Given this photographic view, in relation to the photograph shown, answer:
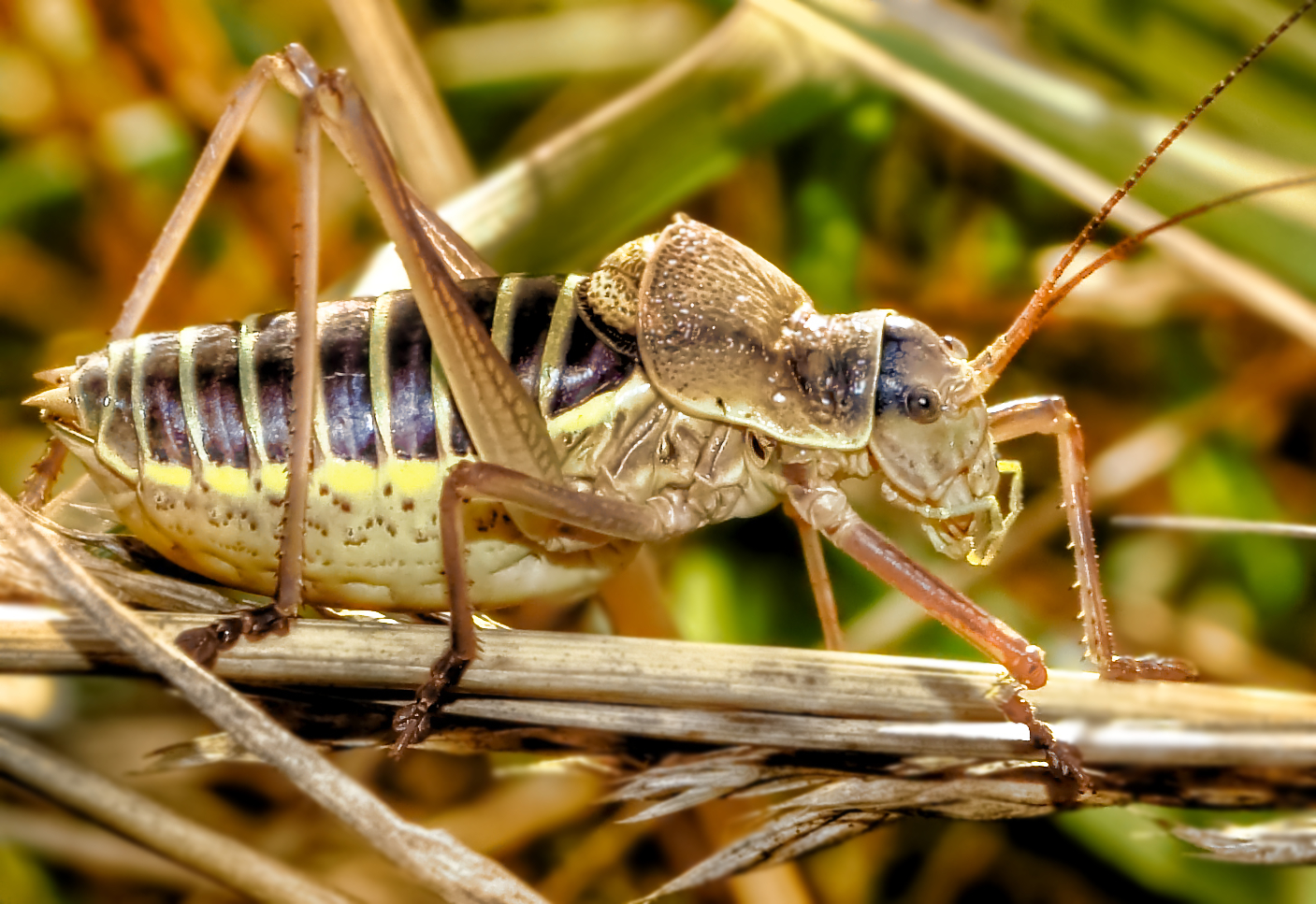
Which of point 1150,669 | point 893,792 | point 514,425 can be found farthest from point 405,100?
point 1150,669

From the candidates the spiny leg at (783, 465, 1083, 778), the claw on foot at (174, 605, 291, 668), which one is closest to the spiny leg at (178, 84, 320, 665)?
the claw on foot at (174, 605, 291, 668)

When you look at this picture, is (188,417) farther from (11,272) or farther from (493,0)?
(493,0)

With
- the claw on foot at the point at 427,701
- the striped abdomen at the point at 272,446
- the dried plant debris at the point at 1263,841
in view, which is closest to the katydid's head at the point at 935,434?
the dried plant debris at the point at 1263,841

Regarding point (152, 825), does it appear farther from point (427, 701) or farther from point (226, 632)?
point (427, 701)

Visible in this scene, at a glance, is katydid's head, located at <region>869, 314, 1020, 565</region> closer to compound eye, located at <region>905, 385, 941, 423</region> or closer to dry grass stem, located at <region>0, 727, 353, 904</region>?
compound eye, located at <region>905, 385, 941, 423</region>

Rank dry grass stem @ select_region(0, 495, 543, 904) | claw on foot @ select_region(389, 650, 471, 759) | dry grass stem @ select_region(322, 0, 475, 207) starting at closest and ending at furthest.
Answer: dry grass stem @ select_region(0, 495, 543, 904) < claw on foot @ select_region(389, 650, 471, 759) < dry grass stem @ select_region(322, 0, 475, 207)

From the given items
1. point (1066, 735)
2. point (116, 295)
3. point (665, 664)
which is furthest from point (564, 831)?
point (116, 295)

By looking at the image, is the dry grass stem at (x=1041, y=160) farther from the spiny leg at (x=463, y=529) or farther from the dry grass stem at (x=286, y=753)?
the dry grass stem at (x=286, y=753)
